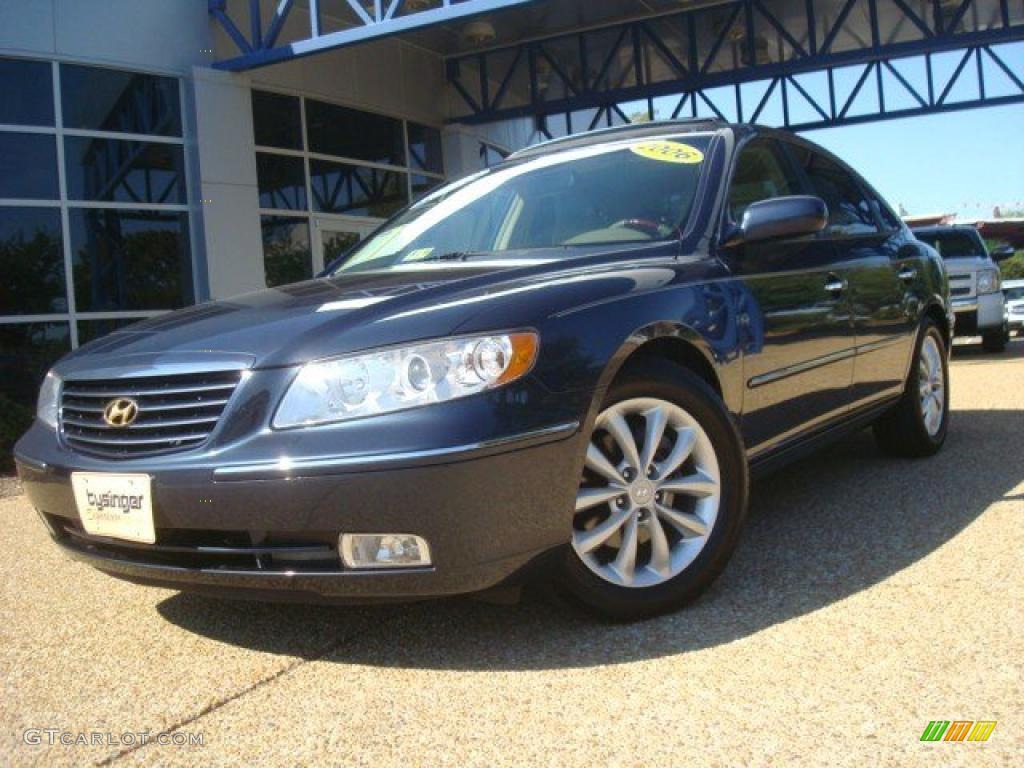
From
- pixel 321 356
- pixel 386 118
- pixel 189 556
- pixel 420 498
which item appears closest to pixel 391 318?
pixel 321 356

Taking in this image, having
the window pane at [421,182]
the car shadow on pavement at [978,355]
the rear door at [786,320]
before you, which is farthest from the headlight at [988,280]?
the rear door at [786,320]

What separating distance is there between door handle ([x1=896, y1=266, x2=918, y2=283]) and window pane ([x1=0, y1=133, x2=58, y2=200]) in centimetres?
825

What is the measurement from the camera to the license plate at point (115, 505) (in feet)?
8.18

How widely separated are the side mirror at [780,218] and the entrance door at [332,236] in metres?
8.86

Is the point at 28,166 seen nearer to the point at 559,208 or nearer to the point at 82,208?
the point at 82,208

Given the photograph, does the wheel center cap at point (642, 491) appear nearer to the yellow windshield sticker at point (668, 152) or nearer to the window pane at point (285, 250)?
the yellow windshield sticker at point (668, 152)

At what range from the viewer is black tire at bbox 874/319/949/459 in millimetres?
4812

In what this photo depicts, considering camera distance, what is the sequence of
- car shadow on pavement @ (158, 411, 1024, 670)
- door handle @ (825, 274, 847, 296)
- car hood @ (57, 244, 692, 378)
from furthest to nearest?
door handle @ (825, 274, 847, 296) < car shadow on pavement @ (158, 411, 1024, 670) < car hood @ (57, 244, 692, 378)

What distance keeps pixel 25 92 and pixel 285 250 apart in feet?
10.7

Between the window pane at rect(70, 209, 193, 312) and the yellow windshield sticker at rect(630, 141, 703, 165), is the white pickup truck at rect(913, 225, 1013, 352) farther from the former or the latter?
the yellow windshield sticker at rect(630, 141, 703, 165)

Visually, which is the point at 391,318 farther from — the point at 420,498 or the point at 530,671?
the point at 530,671

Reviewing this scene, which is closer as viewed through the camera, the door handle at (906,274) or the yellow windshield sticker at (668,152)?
the yellow windshield sticker at (668,152)
